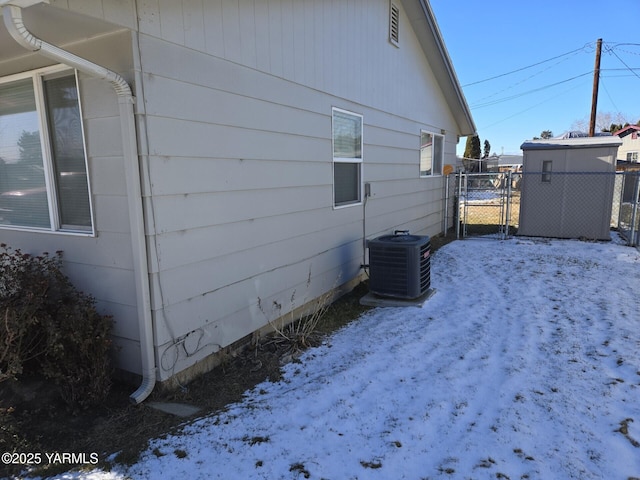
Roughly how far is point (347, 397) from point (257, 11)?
3365 millimetres

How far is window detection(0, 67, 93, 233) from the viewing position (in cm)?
306

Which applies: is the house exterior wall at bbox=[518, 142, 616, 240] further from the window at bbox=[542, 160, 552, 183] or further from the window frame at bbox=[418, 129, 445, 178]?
the window frame at bbox=[418, 129, 445, 178]

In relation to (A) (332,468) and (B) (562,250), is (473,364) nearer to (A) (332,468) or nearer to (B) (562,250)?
(A) (332,468)

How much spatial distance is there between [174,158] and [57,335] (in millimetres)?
1382

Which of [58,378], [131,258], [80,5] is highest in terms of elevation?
[80,5]

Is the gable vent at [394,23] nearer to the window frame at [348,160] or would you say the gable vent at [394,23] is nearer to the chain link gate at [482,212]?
the window frame at [348,160]

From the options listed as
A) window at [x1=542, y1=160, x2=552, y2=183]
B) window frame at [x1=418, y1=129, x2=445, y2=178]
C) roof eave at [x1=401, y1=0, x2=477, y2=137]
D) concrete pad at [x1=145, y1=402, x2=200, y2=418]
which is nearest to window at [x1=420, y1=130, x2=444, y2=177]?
window frame at [x1=418, y1=129, x2=445, y2=178]

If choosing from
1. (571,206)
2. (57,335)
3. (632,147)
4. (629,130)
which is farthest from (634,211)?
(629,130)

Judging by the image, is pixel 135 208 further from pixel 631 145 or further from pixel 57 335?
pixel 631 145

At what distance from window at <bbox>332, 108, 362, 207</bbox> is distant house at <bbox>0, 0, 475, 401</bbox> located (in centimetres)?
17

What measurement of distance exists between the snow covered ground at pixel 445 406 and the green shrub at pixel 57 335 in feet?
2.34

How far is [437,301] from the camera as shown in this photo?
17.1 feet

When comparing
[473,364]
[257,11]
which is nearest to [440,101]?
[257,11]

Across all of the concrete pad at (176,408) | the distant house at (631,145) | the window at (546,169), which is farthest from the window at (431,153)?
the distant house at (631,145)
